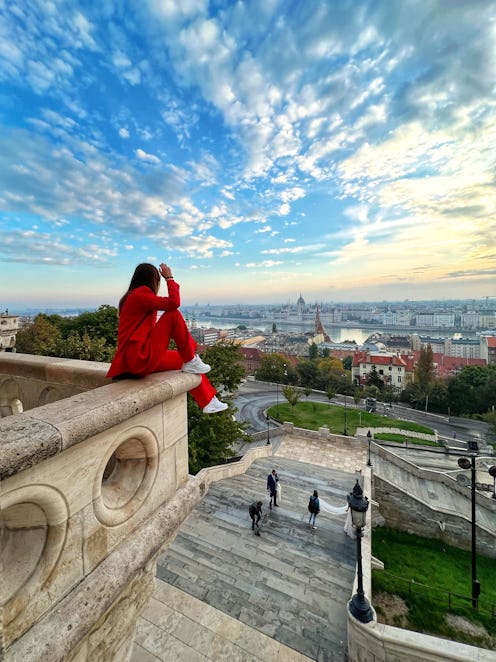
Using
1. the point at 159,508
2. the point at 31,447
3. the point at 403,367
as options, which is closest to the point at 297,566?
the point at 159,508

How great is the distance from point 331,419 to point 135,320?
24.7m

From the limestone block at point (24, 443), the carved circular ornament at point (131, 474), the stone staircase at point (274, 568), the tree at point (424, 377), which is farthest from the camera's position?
the tree at point (424, 377)

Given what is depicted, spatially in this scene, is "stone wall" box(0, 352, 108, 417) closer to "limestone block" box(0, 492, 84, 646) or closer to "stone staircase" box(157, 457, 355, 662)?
"limestone block" box(0, 492, 84, 646)

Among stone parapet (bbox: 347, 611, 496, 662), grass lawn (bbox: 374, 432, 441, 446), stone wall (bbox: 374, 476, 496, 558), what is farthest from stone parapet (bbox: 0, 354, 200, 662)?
grass lawn (bbox: 374, 432, 441, 446)

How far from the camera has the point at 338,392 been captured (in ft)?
121

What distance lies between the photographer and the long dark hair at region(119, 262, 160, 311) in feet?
8.20

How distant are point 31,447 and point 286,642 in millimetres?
5605

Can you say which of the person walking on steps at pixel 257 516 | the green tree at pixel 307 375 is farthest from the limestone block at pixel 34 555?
the green tree at pixel 307 375

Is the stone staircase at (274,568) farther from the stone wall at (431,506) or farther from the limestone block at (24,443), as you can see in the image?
the limestone block at (24,443)

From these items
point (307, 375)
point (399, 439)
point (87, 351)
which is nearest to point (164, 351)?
point (87, 351)

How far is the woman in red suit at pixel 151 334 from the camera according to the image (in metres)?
2.22

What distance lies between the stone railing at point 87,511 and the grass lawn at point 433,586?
26.1ft

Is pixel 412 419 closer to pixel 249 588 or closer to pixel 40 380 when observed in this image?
pixel 249 588

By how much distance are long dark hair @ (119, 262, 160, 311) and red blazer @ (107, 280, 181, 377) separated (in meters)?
0.14
